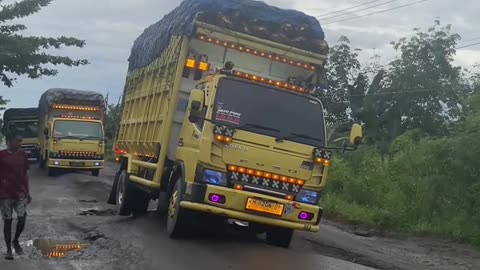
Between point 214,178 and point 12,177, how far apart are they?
273 centimetres

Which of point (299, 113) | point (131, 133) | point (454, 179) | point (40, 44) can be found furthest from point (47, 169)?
point (299, 113)

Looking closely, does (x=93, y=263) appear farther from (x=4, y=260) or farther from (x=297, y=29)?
(x=297, y=29)

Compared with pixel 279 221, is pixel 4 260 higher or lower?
lower

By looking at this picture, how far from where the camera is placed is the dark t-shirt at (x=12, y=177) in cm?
952

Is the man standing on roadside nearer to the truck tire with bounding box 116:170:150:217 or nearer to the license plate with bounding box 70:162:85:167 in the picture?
the truck tire with bounding box 116:170:150:217

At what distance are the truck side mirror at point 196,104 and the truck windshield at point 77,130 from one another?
1786 centimetres

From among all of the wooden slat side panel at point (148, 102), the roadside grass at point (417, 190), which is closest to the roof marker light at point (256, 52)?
the wooden slat side panel at point (148, 102)

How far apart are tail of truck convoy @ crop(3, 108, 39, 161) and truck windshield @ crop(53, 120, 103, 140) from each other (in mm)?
9313

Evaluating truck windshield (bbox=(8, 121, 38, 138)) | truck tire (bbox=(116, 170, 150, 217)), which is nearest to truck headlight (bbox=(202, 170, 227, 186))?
truck tire (bbox=(116, 170, 150, 217))

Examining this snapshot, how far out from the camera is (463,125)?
1524 centimetres

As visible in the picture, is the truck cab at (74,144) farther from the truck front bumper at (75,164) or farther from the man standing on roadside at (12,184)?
the man standing on roadside at (12,184)

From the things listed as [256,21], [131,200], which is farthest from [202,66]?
[131,200]

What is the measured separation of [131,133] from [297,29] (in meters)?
5.04

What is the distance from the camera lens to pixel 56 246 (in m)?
10.6
